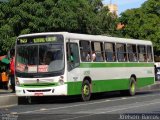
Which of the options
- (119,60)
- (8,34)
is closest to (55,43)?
(119,60)

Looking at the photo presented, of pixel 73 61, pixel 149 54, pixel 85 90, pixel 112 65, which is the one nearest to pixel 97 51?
pixel 112 65

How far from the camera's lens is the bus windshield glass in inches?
851

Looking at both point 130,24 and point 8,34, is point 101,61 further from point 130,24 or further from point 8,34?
point 130,24

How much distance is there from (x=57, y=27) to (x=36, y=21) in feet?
5.79

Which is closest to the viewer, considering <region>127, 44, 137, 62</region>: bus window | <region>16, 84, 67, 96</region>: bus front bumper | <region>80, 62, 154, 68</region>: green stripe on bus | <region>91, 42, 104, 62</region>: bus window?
<region>16, 84, 67, 96</region>: bus front bumper

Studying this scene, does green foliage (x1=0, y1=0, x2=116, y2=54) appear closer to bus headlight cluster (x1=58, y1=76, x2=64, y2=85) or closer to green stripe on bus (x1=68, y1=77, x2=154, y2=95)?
green stripe on bus (x1=68, y1=77, x2=154, y2=95)

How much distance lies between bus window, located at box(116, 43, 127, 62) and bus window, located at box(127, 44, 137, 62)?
470mm

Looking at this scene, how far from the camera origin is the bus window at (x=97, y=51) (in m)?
24.1

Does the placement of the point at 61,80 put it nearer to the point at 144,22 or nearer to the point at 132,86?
the point at 132,86

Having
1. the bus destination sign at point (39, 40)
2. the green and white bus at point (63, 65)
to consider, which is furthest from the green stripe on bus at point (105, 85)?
the bus destination sign at point (39, 40)

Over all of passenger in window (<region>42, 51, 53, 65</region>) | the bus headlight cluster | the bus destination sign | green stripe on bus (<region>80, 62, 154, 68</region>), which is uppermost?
the bus destination sign

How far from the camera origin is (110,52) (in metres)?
25.7

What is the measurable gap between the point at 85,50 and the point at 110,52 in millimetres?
2721

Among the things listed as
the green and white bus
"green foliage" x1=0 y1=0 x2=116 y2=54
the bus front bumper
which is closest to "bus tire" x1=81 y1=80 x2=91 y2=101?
the green and white bus
